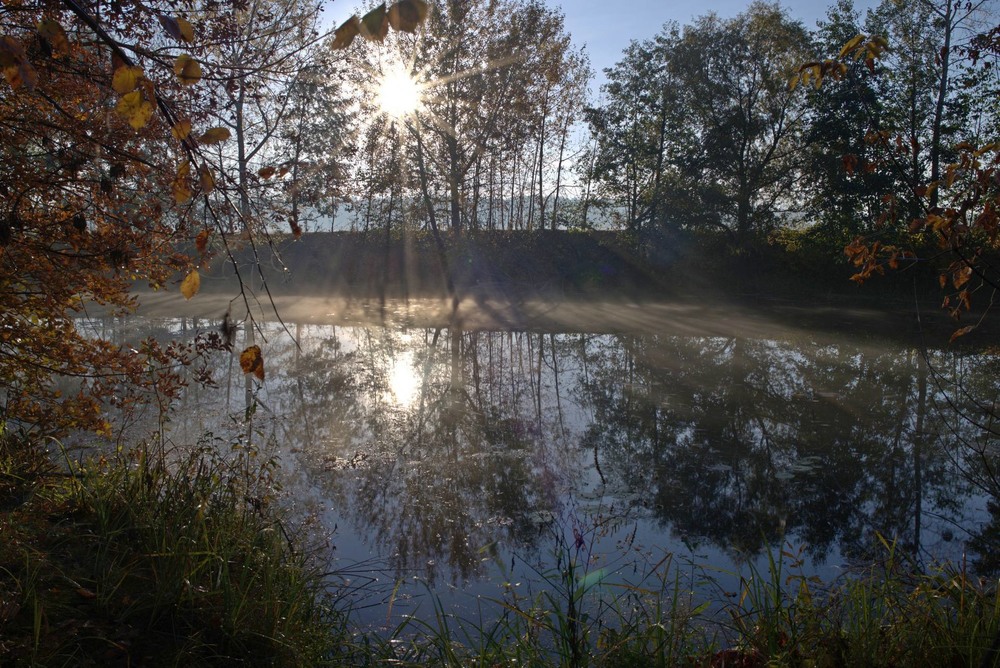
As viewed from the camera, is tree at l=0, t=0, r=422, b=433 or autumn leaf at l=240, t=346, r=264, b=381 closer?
autumn leaf at l=240, t=346, r=264, b=381

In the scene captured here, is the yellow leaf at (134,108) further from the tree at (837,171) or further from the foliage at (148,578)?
the tree at (837,171)

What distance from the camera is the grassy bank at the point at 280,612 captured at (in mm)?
2625

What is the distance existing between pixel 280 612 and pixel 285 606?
4 centimetres

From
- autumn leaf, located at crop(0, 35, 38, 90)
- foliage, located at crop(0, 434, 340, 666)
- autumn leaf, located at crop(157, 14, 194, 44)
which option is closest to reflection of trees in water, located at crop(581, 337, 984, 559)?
foliage, located at crop(0, 434, 340, 666)

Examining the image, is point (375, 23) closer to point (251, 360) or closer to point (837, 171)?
point (251, 360)

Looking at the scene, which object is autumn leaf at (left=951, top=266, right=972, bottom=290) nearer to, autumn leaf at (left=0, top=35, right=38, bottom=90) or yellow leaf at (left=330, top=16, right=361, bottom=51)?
yellow leaf at (left=330, top=16, right=361, bottom=51)

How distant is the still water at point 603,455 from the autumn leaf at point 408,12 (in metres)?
1.66

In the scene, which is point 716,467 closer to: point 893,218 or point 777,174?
point 893,218

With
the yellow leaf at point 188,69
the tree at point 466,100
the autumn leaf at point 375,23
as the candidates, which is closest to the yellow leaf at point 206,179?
the yellow leaf at point 188,69

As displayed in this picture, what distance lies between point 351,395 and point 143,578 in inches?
195

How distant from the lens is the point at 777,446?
20.8 feet

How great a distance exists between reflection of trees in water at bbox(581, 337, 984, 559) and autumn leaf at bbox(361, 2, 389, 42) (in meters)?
2.63

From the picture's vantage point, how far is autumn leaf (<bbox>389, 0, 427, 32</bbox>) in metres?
1.63

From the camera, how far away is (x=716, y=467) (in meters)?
5.77
